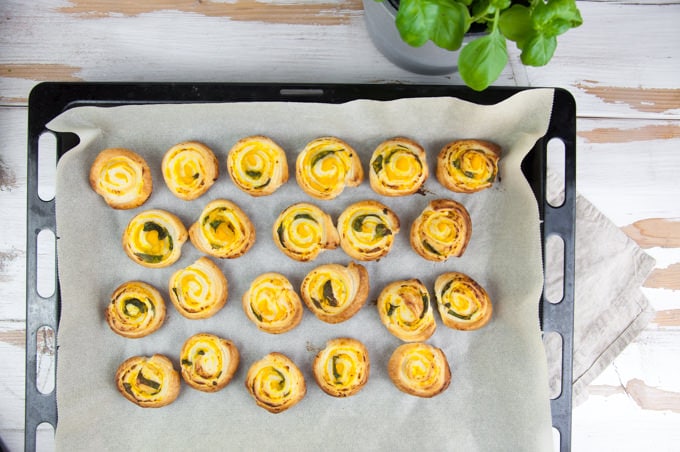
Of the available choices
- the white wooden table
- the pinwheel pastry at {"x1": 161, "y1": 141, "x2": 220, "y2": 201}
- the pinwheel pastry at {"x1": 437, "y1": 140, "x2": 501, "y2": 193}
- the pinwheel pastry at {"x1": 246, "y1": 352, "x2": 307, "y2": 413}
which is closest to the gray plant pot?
the white wooden table

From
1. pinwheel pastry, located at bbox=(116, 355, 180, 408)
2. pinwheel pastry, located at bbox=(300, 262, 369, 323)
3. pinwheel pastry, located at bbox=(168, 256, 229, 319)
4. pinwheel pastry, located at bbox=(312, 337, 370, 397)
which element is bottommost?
pinwheel pastry, located at bbox=(116, 355, 180, 408)

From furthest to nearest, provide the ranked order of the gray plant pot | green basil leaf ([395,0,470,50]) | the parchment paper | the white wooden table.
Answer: the white wooden table
the parchment paper
the gray plant pot
green basil leaf ([395,0,470,50])

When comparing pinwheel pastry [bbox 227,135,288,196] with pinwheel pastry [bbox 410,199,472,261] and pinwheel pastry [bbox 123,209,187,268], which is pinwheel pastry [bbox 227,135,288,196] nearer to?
pinwheel pastry [bbox 123,209,187,268]

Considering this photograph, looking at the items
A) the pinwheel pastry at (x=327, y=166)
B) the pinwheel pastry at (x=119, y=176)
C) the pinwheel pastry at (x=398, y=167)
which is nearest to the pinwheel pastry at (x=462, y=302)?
the pinwheel pastry at (x=398, y=167)

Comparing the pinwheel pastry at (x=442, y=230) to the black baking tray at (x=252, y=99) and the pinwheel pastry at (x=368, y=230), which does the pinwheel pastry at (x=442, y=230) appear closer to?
the pinwheel pastry at (x=368, y=230)

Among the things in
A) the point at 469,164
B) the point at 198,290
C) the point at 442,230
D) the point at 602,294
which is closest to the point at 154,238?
the point at 198,290

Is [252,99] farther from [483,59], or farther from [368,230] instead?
[483,59]

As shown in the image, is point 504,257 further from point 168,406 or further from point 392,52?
point 168,406
